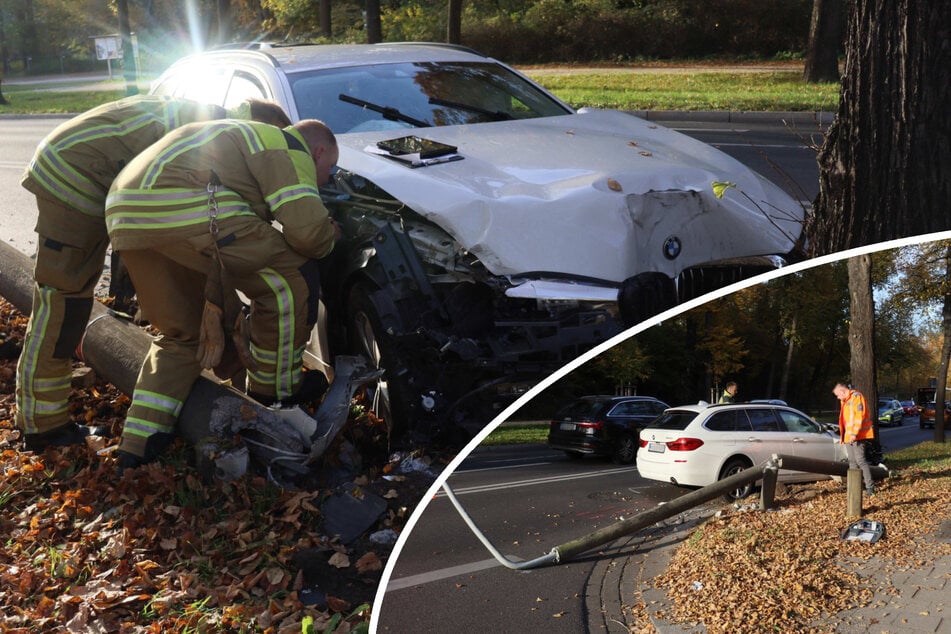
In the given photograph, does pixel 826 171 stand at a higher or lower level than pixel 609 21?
lower

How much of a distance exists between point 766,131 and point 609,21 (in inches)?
590

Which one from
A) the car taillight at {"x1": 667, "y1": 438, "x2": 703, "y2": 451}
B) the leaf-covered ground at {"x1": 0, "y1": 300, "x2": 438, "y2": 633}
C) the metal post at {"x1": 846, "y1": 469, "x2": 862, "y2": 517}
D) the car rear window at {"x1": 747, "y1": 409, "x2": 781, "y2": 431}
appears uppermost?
the car rear window at {"x1": 747, "y1": 409, "x2": 781, "y2": 431}

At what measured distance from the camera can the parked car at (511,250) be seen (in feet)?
13.4

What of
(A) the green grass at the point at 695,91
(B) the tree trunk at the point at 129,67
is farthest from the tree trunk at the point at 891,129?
(B) the tree trunk at the point at 129,67

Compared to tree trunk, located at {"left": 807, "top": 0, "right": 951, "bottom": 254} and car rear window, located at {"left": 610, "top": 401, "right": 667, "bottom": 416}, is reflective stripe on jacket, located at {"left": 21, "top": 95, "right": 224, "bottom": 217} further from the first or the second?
car rear window, located at {"left": 610, "top": 401, "right": 667, "bottom": 416}

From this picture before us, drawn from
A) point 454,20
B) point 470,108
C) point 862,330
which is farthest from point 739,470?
point 454,20

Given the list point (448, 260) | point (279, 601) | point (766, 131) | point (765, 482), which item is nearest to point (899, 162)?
point (448, 260)

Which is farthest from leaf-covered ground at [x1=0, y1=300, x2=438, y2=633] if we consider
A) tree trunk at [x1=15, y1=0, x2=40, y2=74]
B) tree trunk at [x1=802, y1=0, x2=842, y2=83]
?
tree trunk at [x1=15, y1=0, x2=40, y2=74]

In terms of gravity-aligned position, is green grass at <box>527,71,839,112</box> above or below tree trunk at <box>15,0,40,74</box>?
→ below

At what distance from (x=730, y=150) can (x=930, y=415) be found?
11.9 m

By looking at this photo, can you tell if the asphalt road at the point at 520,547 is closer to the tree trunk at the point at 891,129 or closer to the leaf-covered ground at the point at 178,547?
the leaf-covered ground at the point at 178,547

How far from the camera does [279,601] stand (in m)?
3.28

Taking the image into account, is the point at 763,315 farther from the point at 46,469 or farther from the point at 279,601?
the point at 46,469

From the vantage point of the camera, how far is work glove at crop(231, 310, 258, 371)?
4250mm
